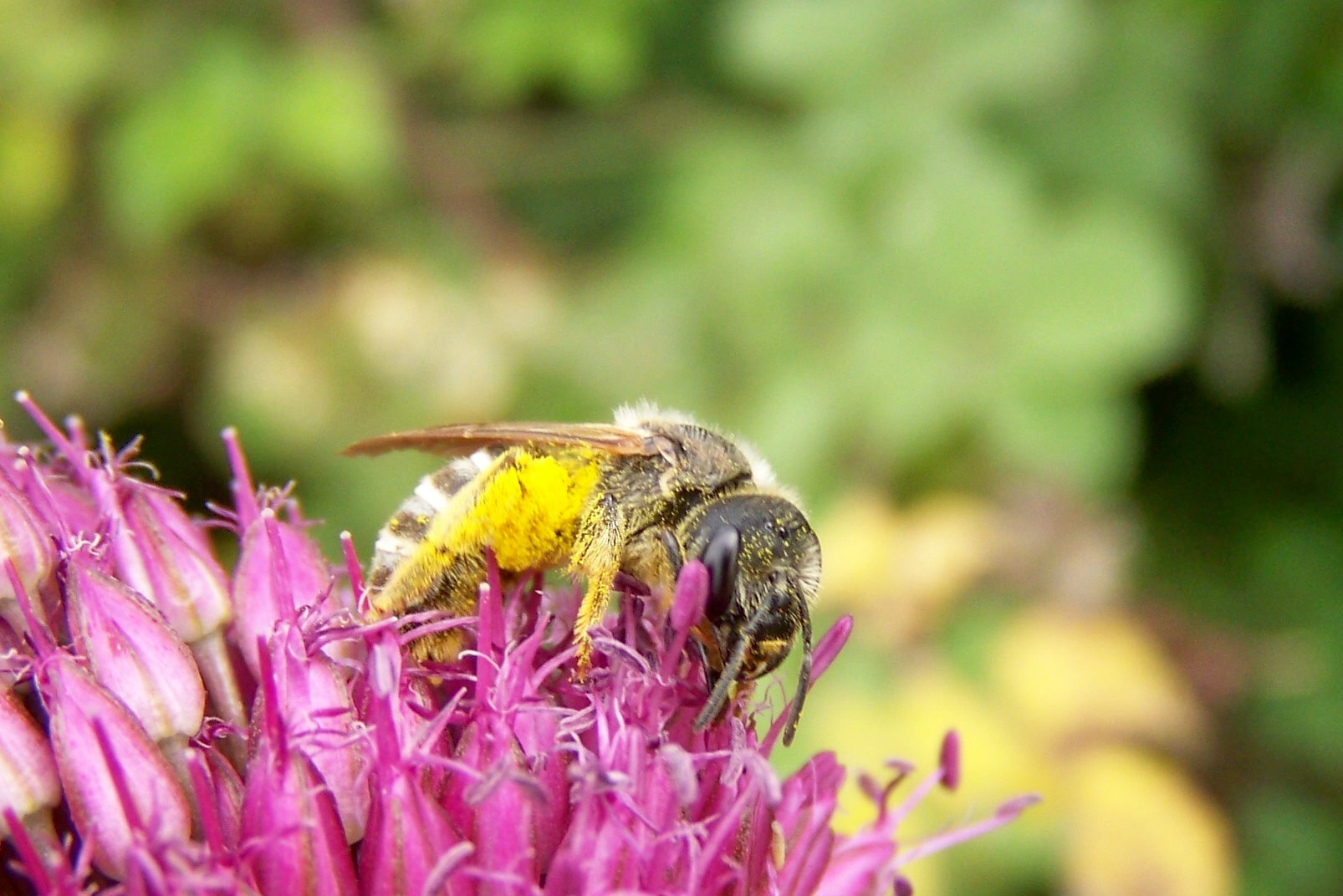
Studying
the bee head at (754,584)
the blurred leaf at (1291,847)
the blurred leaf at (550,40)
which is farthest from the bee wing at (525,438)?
the blurred leaf at (1291,847)

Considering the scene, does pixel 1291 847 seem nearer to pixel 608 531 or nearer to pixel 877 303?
pixel 877 303

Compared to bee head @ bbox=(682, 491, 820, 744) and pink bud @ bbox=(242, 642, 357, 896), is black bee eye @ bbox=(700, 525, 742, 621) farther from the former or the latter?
pink bud @ bbox=(242, 642, 357, 896)

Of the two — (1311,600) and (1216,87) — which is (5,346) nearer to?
(1216,87)

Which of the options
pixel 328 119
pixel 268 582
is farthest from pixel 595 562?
pixel 328 119

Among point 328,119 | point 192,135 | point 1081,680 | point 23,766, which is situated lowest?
point 23,766

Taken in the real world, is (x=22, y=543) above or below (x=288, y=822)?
above

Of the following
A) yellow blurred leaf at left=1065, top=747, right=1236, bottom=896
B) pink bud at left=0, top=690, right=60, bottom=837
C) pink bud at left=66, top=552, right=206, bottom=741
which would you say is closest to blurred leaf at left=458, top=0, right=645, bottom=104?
yellow blurred leaf at left=1065, top=747, right=1236, bottom=896

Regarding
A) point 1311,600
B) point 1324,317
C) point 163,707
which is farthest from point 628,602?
point 1324,317
